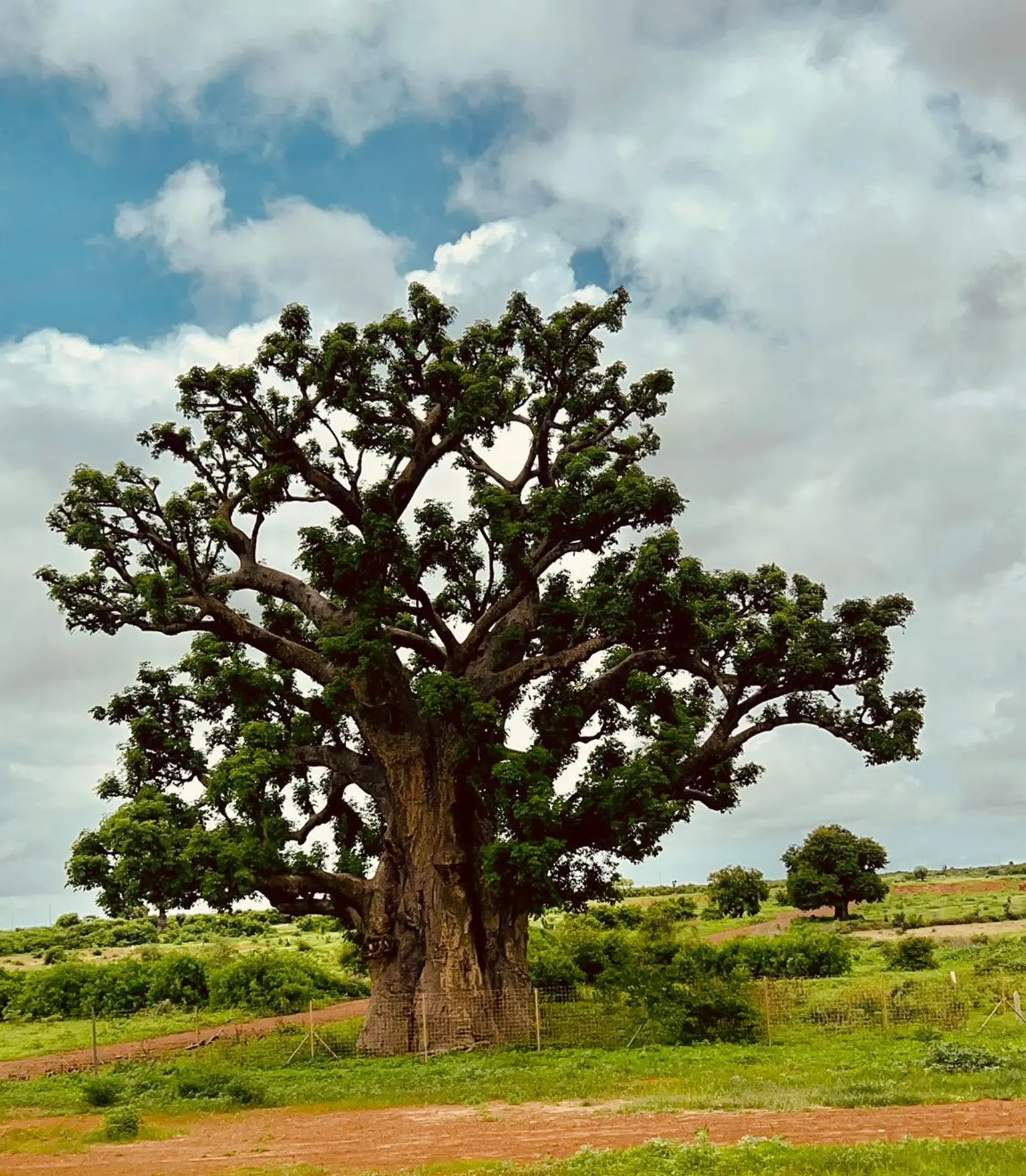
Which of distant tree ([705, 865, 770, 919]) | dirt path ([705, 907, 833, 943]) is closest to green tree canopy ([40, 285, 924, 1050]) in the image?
dirt path ([705, 907, 833, 943])

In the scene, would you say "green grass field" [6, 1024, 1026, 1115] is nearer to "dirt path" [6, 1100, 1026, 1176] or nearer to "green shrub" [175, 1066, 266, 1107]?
"green shrub" [175, 1066, 266, 1107]

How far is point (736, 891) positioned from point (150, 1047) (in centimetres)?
4530

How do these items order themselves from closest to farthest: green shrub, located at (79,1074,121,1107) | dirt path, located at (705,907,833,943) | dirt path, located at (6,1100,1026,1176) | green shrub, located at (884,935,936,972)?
dirt path, located at (6,1100,1026,1176) → green shrub, located at (79,1074,121,1107) → green shrub, located at (884,935,936,972) → dirt path, located at (705,907,833,943)

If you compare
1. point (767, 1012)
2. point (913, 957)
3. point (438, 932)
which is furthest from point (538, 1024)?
point (913, 957)

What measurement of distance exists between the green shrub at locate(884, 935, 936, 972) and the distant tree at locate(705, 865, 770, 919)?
28.8 metres

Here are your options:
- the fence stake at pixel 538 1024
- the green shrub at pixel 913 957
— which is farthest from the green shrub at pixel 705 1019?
the green shrub at pixel 913 957

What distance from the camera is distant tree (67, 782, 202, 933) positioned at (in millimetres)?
24734

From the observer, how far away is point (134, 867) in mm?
24688

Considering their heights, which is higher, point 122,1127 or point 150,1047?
point 122,1127

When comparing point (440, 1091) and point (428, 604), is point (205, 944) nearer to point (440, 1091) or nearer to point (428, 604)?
point (428, 604)

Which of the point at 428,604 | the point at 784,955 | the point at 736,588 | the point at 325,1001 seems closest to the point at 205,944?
the point at 325,1001

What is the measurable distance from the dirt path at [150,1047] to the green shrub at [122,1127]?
11919 millimetres

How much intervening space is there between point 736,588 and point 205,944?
49891 millimetres

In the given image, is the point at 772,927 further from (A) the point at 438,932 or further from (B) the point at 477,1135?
(B) the point at 477,1135
